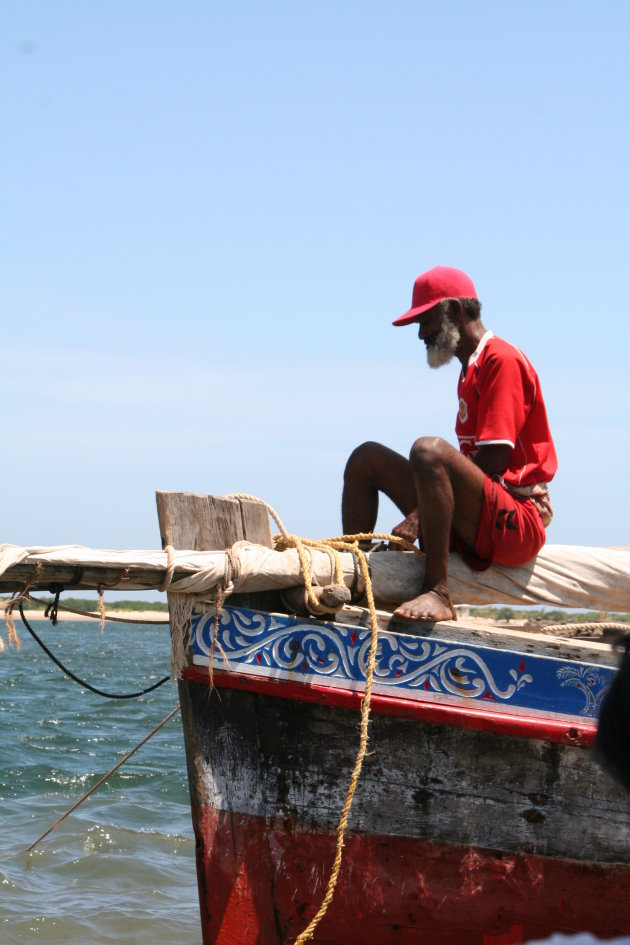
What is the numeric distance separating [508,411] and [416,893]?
73.2 inches

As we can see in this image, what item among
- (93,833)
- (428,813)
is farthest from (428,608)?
(93,833)

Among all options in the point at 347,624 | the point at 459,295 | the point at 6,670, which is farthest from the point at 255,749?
the point at 6,670

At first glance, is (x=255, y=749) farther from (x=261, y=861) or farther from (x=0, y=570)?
(x=0, y=570)

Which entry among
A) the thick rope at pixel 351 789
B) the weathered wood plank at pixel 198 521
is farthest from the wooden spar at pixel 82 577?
the thick rope at pixel 351 789

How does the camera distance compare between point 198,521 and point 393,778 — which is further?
point 198,521

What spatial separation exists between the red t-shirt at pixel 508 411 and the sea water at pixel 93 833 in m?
2.07

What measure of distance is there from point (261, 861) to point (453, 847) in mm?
706

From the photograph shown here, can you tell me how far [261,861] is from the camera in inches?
153

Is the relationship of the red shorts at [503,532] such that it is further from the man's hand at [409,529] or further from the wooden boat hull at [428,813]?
the wooden boat hull at [428,813]

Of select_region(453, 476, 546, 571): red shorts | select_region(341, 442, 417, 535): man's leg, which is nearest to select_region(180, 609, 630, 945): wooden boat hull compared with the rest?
select_region(453, 476, 546, 571): red shorts

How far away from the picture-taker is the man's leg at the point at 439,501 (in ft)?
13.2

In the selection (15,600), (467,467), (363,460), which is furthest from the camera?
(363,460)

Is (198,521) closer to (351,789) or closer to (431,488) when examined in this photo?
(431,488)

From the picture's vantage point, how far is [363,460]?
4781 mm
